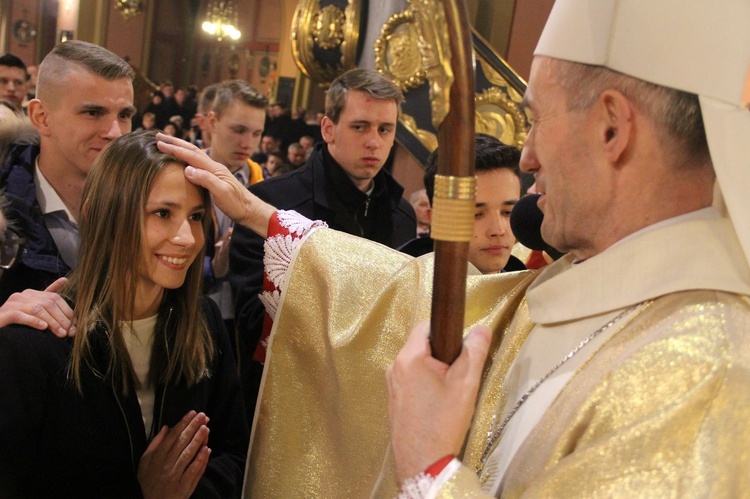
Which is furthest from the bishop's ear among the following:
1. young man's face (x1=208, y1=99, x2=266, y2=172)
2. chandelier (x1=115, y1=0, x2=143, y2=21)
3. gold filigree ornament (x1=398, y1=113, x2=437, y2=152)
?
chandelier (x1=115, y1=0, x2=143, y2=21)

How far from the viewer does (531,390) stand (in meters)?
1.46

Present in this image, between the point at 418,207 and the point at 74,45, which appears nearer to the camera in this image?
the point at 74,45

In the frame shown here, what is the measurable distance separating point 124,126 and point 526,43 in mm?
4126

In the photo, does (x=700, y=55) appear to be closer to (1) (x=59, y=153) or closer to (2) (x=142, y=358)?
(2) (x=142, y=358)

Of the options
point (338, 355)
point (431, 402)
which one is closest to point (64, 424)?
point (338, 355)

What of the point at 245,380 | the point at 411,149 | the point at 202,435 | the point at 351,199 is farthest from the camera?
the point at 411,149

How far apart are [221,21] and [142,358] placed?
18361mm

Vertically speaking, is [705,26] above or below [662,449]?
above

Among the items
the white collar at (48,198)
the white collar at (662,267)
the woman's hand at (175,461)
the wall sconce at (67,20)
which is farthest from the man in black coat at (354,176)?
the wall sconce at (67,20)

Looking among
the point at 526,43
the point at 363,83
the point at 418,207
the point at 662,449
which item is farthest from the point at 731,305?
the point at 526,43

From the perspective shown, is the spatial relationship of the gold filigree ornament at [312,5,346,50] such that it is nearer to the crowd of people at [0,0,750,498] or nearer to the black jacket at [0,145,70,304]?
the crowd of people at [0,0,750,498]

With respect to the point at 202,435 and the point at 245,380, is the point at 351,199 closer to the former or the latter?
the point at 245,380

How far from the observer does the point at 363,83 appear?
3.68 meters

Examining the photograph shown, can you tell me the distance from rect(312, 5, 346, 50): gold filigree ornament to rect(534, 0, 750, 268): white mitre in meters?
3.59
